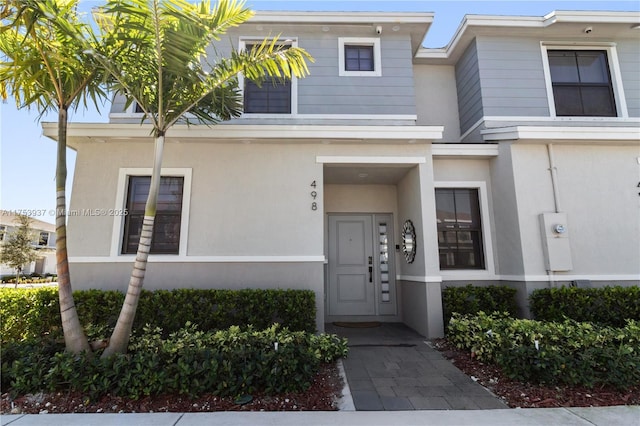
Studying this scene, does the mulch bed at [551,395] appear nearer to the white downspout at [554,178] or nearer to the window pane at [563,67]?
the white downspout at [554,178]

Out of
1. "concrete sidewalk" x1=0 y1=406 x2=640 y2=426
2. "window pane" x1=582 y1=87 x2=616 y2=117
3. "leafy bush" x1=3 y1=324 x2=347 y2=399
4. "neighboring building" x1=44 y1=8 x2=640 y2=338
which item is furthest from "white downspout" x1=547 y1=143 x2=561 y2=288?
"leafy bush" x1=3 y1=324 x2=347 y2=399

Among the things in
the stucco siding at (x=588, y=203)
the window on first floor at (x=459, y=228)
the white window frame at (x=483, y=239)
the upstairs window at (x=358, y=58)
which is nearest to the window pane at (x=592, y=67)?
the stucco siding at (x=588, y=203)

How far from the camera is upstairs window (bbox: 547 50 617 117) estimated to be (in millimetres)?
6922

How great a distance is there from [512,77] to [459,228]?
3.47m

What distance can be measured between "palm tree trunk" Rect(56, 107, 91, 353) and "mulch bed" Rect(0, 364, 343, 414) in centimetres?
56

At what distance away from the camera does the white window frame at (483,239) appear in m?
6.23

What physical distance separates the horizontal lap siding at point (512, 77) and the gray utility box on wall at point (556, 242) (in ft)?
7.80

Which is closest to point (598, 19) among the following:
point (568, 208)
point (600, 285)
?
point (568, 208)

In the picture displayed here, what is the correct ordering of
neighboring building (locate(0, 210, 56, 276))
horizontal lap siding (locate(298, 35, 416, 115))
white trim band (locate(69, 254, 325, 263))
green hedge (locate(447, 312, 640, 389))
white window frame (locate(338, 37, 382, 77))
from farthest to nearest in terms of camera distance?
neighboring building (locate(0, 210, 56, 276)) < white window frame (locate(338, 37, 382, 77)) < horizontal lap siding (locate(298, 35, 416, 115)) < white trim band (locate(69, 254, 325, 263)) < green hedge (locate(447, 312, 640, 389))

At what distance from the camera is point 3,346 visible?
3.87 metres

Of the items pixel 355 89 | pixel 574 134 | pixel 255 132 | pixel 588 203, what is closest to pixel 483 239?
pixel 588 203

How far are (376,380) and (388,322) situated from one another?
3157mm

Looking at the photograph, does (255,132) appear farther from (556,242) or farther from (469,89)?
(556,242)

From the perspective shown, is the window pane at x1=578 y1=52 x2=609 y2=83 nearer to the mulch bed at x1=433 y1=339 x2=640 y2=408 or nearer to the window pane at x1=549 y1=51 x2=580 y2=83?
the window pane at x1=549 y1=51 x2=580 y2=83
